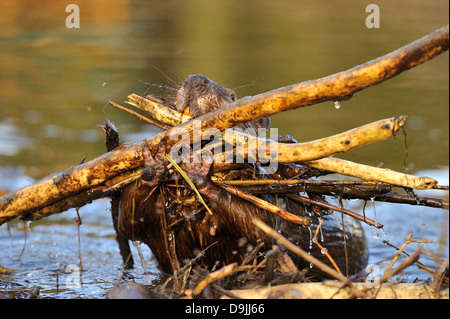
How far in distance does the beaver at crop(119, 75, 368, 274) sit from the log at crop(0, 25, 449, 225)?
5.0 inches

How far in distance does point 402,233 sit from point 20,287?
10.3 ft

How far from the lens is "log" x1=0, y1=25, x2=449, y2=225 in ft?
7.84

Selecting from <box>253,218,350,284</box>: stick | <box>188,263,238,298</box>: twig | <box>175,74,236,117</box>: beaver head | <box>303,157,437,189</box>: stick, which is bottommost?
<box>188,263,238,298</box>: twig

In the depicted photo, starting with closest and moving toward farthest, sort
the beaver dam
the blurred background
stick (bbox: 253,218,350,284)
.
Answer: stick (bbox: 253,218,350,284)
the beaver dam
the blurred background

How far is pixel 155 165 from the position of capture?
313cm

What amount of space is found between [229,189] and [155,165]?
1.18 ft

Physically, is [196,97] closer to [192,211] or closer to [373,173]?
[192,211]

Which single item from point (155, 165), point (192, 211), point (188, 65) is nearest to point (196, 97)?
point (155, 165)

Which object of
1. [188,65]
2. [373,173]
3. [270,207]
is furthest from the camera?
[188,65]

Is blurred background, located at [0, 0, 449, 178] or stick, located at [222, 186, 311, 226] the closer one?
stick, located at [222, 186, 311, 226]

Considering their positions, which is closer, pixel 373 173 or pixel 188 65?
pixel 373 173

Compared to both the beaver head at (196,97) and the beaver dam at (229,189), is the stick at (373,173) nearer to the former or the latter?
the beaver dam at (229,189)

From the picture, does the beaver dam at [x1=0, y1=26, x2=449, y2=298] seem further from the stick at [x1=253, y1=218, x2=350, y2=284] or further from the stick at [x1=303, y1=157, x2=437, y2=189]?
the stick at [x1=253, y1=218, x2=350, y2=284]

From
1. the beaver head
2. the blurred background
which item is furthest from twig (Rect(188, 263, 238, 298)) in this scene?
the blurred background
